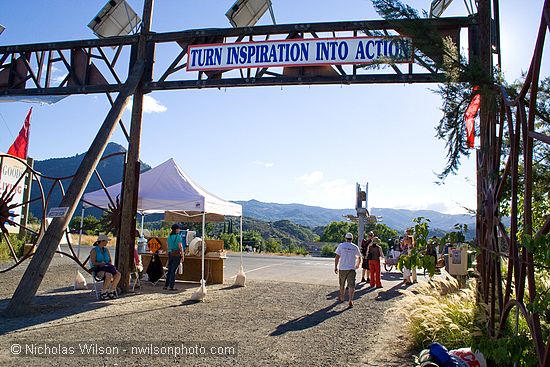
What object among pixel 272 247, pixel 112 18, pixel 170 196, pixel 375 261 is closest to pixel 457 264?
pixel 375 261

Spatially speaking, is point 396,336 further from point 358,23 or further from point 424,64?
point 358,23

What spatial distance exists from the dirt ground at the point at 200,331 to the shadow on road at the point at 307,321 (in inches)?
0.7

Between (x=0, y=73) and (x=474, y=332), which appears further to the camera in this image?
(x=0, y=73)

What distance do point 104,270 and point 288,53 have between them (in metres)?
6.13

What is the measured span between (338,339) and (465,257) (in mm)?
7699

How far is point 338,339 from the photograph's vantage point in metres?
6.97

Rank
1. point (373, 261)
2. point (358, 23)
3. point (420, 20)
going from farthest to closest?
1. point (373, 261)
2. point (358, 23)
3. point (420, 20)

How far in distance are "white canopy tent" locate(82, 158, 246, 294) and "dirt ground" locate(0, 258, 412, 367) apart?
2.08m

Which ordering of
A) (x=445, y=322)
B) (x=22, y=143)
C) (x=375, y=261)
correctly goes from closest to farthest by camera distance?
(x=445, y=322) < (x=375, y=261) < (x=22, y=143)

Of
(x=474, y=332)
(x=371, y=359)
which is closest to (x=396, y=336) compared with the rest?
(x=371, y=359)

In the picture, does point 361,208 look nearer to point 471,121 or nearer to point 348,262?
point 348,262

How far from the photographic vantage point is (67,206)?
885 cm

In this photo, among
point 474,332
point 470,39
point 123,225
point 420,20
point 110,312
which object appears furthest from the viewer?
point 123,225

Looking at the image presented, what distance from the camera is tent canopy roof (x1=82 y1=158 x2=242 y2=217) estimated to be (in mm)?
11516
